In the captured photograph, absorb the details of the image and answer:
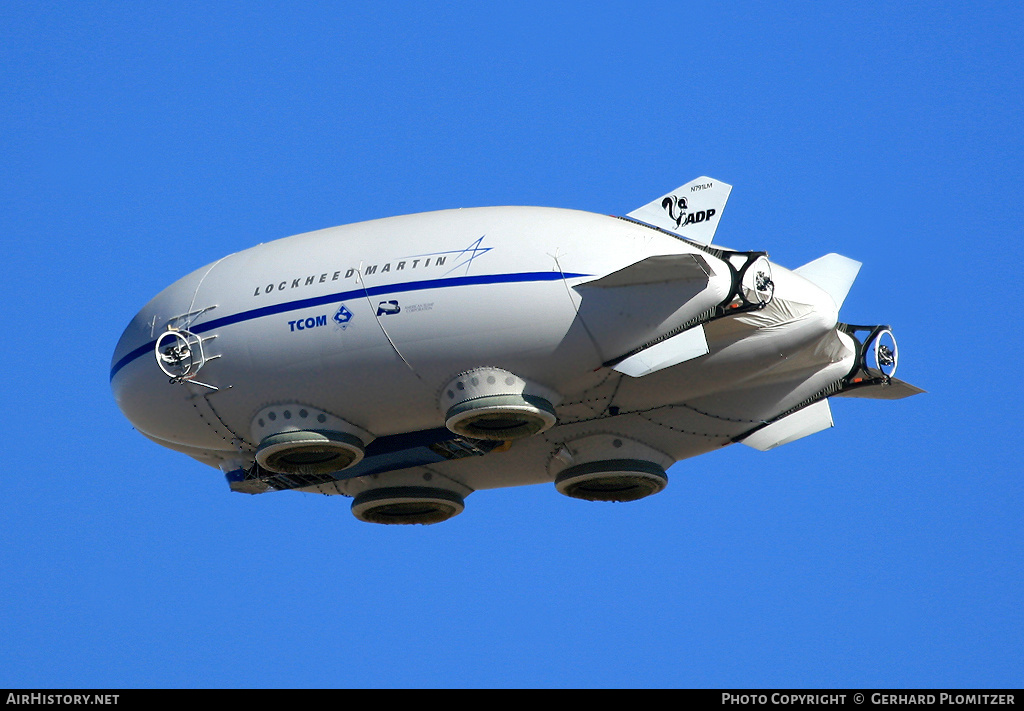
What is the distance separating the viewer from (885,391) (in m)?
66.9

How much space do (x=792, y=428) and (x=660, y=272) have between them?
9.25 metres

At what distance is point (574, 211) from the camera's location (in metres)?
64.1

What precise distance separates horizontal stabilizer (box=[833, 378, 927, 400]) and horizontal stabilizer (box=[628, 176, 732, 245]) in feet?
24.4

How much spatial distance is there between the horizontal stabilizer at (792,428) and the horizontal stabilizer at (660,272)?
26.1 ft

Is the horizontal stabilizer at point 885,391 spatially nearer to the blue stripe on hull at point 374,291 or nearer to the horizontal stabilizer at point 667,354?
the horizontal stabilizer at point 667,354

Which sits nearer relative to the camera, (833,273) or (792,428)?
(792,428)

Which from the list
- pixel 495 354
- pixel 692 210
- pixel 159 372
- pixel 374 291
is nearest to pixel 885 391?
pixel 692 210

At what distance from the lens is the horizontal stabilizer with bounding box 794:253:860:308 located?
220 feet

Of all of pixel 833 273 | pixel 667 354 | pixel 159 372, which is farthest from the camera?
pixel 833 273

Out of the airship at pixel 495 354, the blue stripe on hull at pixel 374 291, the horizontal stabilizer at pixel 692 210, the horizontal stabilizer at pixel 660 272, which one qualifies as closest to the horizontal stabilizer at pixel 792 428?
the airship at pixel 495 354

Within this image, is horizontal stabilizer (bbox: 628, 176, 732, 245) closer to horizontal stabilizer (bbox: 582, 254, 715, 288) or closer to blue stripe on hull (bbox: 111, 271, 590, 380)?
horizontal stabilizer (bbox: 582, 254, 715, 288)

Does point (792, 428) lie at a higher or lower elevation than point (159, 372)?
lower

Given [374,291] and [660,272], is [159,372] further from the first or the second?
[660,272]
